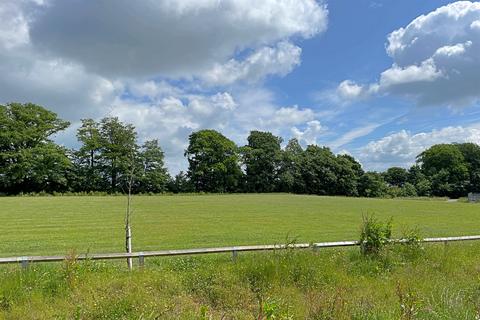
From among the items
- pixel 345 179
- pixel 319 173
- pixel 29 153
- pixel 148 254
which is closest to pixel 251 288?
pixel 148 254

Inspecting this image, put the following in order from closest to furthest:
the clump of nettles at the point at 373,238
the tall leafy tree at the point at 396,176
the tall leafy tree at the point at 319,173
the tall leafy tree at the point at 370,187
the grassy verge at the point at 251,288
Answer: the grassy verge at the point at 251,288
the clump of nettles at the point at 373,238
the tall leafy tree at the point at 319,173
the tall leafy tree at the point at 370,187
the tall leafy tree at the point at 396,176

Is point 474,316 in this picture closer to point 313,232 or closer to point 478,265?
point 478,265

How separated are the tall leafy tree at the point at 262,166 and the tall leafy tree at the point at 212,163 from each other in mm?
3197

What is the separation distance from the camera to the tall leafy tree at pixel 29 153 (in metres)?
69.1

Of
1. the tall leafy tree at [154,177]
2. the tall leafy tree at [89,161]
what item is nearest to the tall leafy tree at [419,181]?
the tall leafy tree at [154,177]

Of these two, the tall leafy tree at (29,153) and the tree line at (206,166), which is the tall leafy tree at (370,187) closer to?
the tree line at (206,166)

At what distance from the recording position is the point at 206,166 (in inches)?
3497

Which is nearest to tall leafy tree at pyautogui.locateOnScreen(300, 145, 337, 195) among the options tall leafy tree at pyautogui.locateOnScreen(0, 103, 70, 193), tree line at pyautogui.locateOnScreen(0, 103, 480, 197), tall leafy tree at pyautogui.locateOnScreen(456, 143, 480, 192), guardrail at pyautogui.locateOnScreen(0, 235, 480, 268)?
tree line at pyautogui.locateOnScreen(0, 103, 480, 197)

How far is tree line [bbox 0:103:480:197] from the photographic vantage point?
7112 centimetres

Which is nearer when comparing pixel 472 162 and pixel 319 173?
pixel 319 173

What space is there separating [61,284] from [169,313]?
8.29ft

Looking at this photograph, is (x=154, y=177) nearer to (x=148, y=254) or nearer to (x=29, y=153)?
(x=29, y=153)

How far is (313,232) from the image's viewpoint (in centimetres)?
2128

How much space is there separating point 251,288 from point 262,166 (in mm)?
86487
